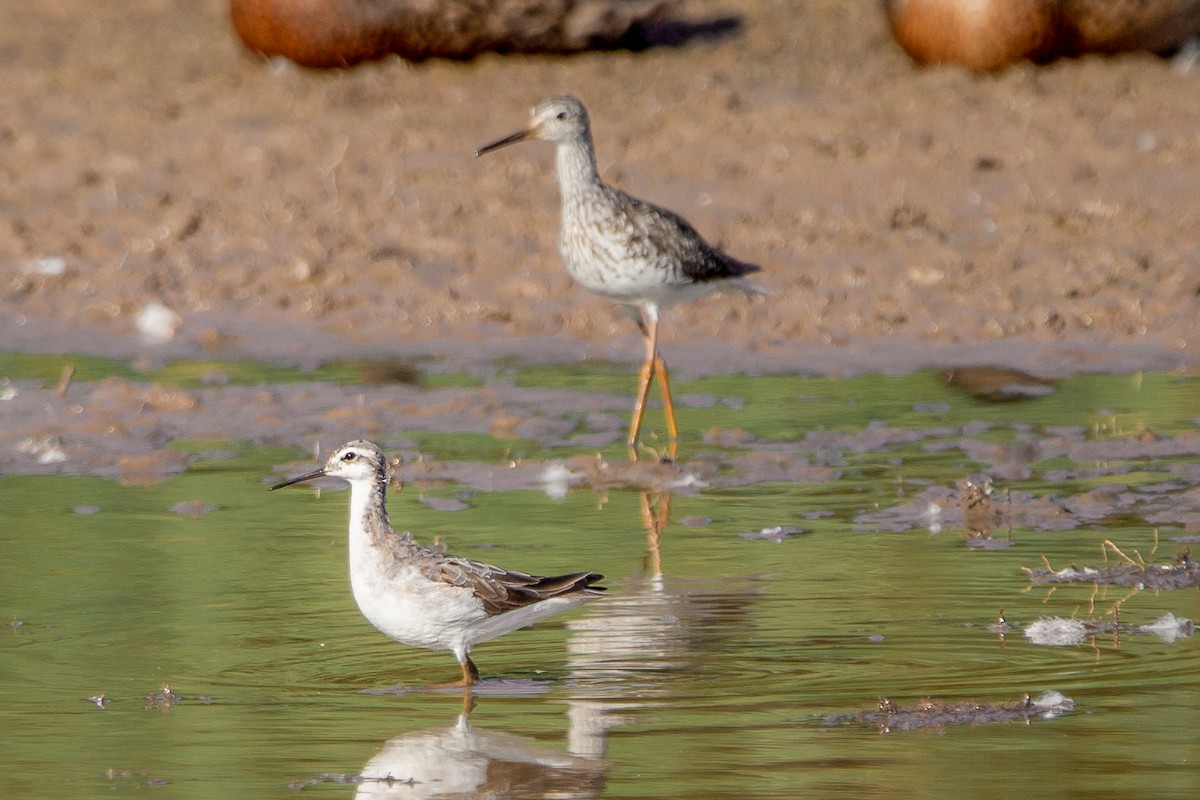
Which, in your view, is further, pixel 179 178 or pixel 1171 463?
pixel 179 178

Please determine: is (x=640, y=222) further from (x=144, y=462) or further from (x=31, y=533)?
(x=31, y=533)

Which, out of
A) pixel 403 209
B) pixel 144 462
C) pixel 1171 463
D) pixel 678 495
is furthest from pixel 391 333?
pixel 1171 463

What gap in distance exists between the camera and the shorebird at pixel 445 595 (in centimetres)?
666

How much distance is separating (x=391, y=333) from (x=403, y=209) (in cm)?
229

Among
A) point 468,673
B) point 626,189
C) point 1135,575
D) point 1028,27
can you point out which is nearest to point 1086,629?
point 1135,575

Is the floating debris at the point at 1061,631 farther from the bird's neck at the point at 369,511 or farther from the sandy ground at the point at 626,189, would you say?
the sandy ground at the point at 626,189

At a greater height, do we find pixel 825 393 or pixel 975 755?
pixel 975 755

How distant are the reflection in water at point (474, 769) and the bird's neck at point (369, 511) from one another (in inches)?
39.6

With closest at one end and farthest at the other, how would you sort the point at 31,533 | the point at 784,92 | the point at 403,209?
the point at 31,533 → the point at 403,209 → the point at 784,92

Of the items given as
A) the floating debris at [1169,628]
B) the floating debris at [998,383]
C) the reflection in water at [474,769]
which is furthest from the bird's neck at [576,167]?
the reflection in water at [474,769]

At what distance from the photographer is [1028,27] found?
17.2 m

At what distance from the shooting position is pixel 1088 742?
19.0 ft

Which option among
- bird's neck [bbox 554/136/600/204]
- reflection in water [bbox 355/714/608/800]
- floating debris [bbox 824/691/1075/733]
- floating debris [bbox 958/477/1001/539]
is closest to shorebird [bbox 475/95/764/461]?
bird's neck [bbox 554/136/600/204]

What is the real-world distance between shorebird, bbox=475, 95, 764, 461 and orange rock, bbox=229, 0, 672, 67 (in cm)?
650
